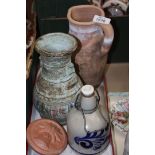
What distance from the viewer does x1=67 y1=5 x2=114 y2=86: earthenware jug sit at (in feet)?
2.77

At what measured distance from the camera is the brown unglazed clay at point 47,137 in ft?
2.51

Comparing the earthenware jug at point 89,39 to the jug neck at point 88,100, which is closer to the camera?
the jug neck at point 88,100

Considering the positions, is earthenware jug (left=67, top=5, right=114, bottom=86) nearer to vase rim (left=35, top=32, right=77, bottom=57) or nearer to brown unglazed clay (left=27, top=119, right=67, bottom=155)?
vase rim (left=35, top=32, right=77, bottom=57)

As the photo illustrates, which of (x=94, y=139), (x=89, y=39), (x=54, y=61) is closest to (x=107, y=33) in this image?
(x=89, y=39)

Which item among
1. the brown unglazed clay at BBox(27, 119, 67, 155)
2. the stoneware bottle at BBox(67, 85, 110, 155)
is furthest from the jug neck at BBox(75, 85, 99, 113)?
the brown unglazed clay at BBox(27, 119, 67, 155)

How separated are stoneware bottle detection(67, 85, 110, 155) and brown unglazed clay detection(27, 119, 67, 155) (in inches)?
1.6

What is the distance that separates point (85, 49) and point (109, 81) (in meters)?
0.23

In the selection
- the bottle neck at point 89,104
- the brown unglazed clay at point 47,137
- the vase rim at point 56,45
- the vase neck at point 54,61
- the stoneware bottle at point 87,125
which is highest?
the vase rim at point 56,45

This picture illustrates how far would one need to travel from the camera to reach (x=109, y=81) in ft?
3.51

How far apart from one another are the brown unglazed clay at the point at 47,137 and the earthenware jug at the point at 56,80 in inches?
1.3

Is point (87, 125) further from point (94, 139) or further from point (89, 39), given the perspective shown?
point (89, 39)

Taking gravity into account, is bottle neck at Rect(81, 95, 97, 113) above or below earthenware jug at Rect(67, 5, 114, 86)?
below

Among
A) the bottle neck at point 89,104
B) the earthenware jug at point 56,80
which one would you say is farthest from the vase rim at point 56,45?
the bottle neck at point 89,104

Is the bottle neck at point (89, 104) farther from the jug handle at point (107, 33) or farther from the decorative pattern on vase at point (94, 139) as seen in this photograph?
the jug handle at point (107, 33)
